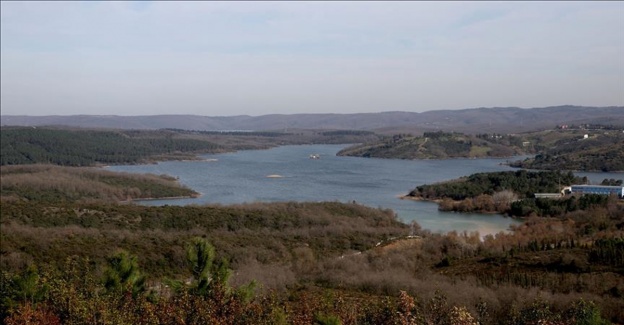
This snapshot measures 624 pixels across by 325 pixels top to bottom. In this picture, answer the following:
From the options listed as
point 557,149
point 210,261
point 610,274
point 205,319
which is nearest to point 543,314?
point 205,319

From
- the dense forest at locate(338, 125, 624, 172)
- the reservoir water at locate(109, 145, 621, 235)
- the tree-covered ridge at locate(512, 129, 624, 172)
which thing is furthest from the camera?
the dense forest at locate(338, 125, 624, 172)

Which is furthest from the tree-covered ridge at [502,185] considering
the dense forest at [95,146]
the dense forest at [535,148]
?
the dense forest at [95,146]

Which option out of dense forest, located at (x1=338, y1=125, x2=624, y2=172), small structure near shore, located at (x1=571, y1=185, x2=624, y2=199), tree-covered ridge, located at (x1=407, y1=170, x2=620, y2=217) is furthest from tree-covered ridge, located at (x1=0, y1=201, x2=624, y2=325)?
dense forest, located at (x1=338, y1=125, x2=624, y2=172)

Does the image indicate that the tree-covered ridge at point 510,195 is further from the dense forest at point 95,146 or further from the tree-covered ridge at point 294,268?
the dense forest at point 95,146

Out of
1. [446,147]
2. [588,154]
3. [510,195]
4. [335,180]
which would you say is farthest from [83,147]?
[588,154]

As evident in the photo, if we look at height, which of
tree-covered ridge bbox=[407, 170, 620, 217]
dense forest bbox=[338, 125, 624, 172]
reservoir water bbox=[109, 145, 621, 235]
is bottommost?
reservoir water bbox=[109, 145, 621, 235]

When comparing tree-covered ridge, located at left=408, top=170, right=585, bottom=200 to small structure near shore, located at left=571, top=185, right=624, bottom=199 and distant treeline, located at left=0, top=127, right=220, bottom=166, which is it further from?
distant treeline, located at left=0, top=127, right=220, bottom=166

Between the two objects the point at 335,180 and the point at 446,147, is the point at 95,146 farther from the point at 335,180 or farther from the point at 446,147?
the point at 446,147

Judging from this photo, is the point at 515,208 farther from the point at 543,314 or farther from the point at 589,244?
the point at 543,314
